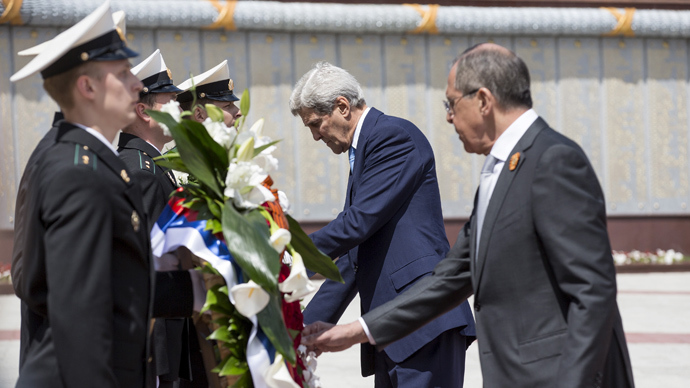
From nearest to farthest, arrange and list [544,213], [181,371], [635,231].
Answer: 1. [544,213]
2. [181,371]
3. [635,231]

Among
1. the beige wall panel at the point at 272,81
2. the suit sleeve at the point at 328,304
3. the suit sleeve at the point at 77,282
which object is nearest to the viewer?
the suit sleeve at the point at 77,282

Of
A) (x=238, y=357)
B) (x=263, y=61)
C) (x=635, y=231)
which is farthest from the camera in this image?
(x=635, y=231)

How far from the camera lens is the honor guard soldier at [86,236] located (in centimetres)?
191

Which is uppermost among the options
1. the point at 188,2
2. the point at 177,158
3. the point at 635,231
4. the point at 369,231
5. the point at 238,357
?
the point at 188,2

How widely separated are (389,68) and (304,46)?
1227mm

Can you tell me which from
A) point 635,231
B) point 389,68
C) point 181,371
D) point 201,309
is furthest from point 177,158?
point 635,231

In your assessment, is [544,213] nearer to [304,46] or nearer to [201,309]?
[201,309]

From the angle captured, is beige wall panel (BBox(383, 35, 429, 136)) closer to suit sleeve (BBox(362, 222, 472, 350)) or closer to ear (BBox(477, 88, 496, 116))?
suit sleeve (BBox(362, 222, 472, 350))

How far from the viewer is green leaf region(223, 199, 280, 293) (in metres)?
2.21

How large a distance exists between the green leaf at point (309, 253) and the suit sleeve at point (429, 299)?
212 mm

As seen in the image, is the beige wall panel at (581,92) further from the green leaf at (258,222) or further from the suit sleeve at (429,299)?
the green leaf at (258,222)

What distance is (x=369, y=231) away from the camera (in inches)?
127

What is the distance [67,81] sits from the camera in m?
2.07

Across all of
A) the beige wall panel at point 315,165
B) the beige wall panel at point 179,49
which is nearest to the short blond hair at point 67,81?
the beige wall panel at point 179,49
